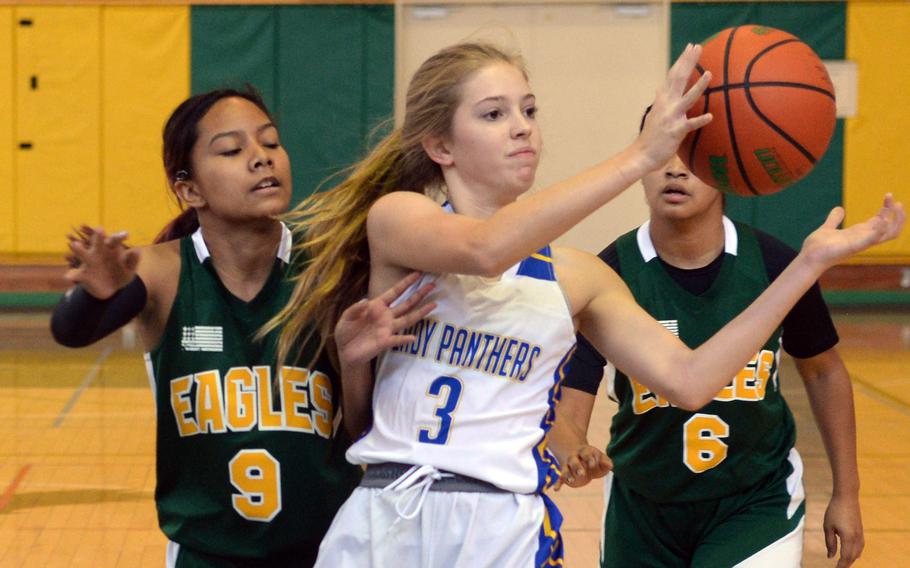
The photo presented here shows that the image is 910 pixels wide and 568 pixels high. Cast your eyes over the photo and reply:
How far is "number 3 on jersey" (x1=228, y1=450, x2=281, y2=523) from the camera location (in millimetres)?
2752

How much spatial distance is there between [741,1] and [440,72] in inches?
427

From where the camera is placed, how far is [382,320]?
2.39 m

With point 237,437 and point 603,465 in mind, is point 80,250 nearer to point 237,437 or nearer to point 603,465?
point 237,437

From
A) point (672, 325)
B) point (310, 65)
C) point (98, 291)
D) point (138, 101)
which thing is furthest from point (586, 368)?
point (138, 101)

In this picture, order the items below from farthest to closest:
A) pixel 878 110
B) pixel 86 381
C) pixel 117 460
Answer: pixel 878 110 → pixel 86 381 → pixel 117 460

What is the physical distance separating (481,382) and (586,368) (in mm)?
914

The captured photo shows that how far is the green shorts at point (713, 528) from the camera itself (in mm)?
3012

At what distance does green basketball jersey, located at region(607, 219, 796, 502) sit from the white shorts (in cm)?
85

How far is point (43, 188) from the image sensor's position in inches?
497

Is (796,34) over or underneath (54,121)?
over

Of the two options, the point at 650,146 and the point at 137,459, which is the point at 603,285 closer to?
the point at 650,146

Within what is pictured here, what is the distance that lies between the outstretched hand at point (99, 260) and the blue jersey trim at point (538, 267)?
2.51ft

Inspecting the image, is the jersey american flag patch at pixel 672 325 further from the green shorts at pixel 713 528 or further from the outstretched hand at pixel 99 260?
the outstretched hand at pixel 99 260

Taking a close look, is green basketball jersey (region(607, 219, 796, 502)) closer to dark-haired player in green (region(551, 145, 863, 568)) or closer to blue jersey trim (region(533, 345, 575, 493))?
dark-haired player in green (region(551, 145, 863, 568))
